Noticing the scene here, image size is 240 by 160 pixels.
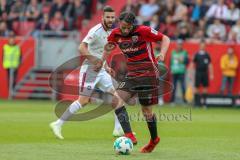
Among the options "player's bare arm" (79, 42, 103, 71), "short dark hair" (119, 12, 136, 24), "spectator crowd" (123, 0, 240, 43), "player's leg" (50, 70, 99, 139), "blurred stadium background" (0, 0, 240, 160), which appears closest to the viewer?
"short dark hair" (119, 12, 136, 24)

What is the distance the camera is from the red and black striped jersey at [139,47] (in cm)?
1262

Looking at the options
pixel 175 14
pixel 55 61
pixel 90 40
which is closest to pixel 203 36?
pixel 175 14

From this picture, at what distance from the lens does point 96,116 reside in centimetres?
2159

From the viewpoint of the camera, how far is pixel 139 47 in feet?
41.7

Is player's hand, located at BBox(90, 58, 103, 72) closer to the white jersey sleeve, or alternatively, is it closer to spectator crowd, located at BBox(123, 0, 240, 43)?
the white jersey sleeve

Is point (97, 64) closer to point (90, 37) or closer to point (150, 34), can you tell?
point (90, 37)

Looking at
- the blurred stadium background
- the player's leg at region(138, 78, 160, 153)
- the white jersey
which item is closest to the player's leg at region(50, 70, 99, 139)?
the white jersey

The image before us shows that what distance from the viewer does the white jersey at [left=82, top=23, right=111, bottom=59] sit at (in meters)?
15.0

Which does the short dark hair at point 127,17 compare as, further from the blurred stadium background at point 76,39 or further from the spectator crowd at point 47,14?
the spectator crowd at point 47,14

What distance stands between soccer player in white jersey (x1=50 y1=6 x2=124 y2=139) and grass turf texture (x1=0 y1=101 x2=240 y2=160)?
46 cm

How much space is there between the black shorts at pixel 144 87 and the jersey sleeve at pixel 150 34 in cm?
73

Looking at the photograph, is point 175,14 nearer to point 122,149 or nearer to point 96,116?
point 96,116

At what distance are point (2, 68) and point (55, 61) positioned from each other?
2354 mm

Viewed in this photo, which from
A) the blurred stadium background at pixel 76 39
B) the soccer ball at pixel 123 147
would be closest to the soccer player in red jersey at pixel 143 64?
the soccer ball at pixel 123 147
